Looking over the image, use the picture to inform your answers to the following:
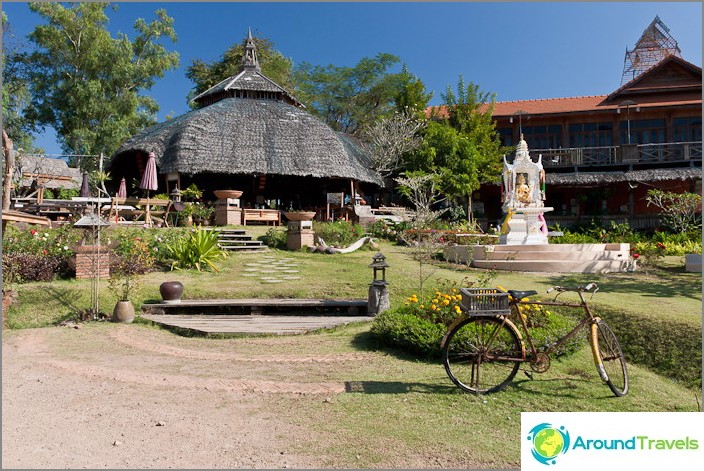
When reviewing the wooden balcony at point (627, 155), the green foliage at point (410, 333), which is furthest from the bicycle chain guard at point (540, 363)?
the wooden balcony at point (627, 155)

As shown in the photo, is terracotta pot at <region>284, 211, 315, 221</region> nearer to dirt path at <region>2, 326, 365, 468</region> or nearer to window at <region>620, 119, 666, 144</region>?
dirt path at <region>2, 326, 365, 468</region>

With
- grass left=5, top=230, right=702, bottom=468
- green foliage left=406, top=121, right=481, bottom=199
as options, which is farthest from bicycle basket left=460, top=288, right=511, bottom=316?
green foliage left=406, top=121, right=481, bottom=199

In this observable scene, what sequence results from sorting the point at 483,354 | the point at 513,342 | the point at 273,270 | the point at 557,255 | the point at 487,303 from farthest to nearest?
the point at 557,255 → the point at 273,270 → the point at 513,342 → the point at 483,354 → the point at 487,303

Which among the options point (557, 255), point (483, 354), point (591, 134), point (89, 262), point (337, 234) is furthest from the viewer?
point (591, 134)

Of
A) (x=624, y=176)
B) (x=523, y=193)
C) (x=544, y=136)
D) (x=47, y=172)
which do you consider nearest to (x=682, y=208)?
(x=624, y=176)

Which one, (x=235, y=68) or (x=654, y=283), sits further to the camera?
(x=235, y=68)

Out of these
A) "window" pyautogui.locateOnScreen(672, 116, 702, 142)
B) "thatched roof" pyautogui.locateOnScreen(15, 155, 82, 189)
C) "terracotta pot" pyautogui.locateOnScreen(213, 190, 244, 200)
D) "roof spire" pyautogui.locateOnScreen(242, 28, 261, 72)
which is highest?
"roof spire" pyautogui.locateOnScreen(242, 28, 261, 72)

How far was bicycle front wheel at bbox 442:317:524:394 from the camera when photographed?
4.88 meters

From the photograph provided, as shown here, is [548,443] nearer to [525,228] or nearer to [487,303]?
[487,303]

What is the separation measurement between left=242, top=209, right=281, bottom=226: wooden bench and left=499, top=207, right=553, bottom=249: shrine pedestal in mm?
10130

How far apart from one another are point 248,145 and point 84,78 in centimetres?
1771

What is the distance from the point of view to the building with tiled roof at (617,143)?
1003 inches

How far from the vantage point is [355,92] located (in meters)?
37.3

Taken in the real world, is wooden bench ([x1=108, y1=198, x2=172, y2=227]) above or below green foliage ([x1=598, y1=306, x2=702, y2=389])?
above
